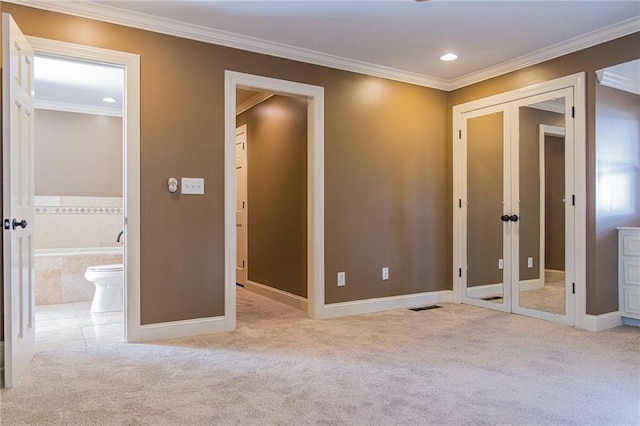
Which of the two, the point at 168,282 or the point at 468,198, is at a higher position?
the point at 468,198

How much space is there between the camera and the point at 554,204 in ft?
12.2

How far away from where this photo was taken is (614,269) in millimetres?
3527

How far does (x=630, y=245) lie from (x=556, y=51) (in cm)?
172

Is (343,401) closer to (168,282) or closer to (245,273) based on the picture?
(168,282)

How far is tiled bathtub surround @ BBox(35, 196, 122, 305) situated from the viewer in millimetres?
4688

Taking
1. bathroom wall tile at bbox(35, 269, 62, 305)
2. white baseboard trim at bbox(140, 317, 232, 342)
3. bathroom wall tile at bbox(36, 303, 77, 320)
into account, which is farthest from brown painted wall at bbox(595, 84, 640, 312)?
bathroom wall tile at bbox(35, 269, 62, 305)

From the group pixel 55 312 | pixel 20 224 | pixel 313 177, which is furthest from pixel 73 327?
pixel 313 177

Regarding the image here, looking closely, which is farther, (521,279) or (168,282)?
(521,279)

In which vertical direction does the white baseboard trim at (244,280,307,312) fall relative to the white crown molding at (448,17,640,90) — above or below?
below

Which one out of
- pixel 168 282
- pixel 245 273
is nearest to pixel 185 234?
pixel 168 282

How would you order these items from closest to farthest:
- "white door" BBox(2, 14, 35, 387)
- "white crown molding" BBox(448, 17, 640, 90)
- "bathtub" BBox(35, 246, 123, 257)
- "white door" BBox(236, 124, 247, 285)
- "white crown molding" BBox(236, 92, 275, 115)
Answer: "white door" BBox(2, 14, 35, 387) → "white crown molding" BBox(448, 17, 640, 90) → "bathtub" BBox(35, 246, 123, 257) → "white crown molding" BBox(236, 92, 275, 115) → "white door" BBox(236, 124, 247, 285)

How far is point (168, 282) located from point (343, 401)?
1.72 m

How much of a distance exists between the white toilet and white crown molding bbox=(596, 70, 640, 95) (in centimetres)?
463

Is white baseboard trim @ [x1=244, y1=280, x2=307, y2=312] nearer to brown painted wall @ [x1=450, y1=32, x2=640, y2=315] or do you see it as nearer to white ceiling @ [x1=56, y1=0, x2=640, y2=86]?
white ceiling @ [x1=56, y1=0, x2=640, y2=86]
